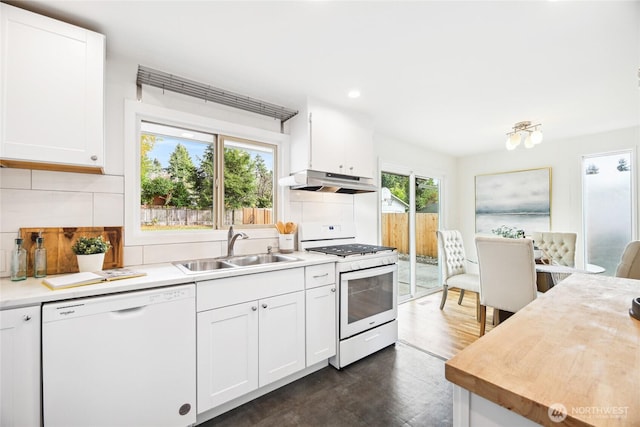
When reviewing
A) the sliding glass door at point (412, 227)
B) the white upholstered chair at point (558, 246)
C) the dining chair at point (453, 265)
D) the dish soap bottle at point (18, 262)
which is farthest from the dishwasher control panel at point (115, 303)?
the white upholstered chair at point (558, 246)

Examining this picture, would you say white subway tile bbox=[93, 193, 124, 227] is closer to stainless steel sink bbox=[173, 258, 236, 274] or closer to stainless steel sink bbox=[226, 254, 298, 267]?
stainless steel sink bbox=[173, 258, 236, 274]

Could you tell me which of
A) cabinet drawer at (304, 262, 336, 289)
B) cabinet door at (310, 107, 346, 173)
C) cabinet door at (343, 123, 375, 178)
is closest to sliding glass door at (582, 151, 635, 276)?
cabinet door at (343, 123, 375, 178)

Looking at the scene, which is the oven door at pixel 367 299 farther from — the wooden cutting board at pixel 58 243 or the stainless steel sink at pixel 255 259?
the wooden cutting board at pixel 58 243

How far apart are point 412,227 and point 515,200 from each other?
175 centimetres

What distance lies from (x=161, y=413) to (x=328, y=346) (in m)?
1.19

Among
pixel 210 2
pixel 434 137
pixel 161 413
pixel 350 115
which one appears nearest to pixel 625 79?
pixel 434 137

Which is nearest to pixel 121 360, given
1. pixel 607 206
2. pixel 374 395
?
pixel 374 395

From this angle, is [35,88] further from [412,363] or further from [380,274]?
[412,363]

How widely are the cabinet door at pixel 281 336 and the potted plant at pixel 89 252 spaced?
1030 mm

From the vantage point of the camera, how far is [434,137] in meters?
3.87

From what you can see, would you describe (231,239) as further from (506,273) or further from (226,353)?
(506,273)

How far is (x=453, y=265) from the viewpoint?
371cm

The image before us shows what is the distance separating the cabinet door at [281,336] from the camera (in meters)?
1.88

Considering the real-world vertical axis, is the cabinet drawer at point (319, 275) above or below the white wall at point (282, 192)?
below
